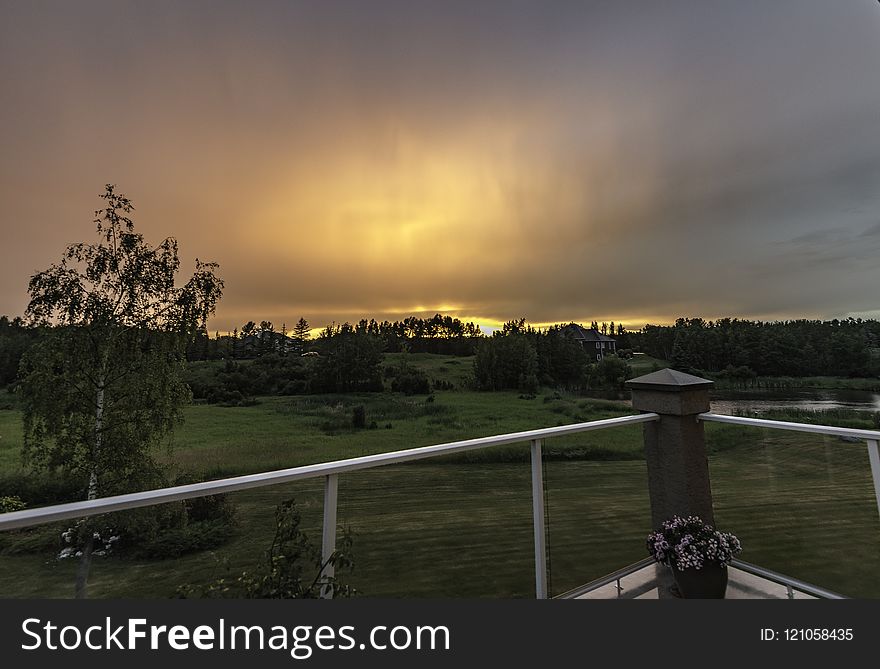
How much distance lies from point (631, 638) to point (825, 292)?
1243cm

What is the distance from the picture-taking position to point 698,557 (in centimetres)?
191

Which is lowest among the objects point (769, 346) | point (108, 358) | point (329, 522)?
point (329, 522)

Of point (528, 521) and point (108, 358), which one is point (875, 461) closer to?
point (528, 521)

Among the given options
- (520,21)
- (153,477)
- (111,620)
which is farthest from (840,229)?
(153,477)

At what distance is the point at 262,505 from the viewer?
1.40 meters

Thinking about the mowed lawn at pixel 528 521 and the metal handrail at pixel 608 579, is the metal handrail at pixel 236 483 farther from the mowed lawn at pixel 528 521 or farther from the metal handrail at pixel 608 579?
the metal handrail at pixel 608 579

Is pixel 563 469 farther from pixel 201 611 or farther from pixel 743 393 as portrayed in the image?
pixel 743 393

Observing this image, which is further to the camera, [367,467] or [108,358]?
[108,358]

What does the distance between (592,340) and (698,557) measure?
28458mm

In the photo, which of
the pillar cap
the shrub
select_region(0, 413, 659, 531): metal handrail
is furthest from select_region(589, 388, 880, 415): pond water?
the shrub

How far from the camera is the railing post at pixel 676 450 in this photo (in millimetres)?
2236

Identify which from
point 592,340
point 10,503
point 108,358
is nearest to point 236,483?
point 10,503

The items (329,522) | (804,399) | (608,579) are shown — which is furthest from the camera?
(804,399)

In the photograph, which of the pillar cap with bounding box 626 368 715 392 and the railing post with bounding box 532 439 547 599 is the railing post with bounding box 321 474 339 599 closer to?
the railing post with bounding box 532 439 547 599
